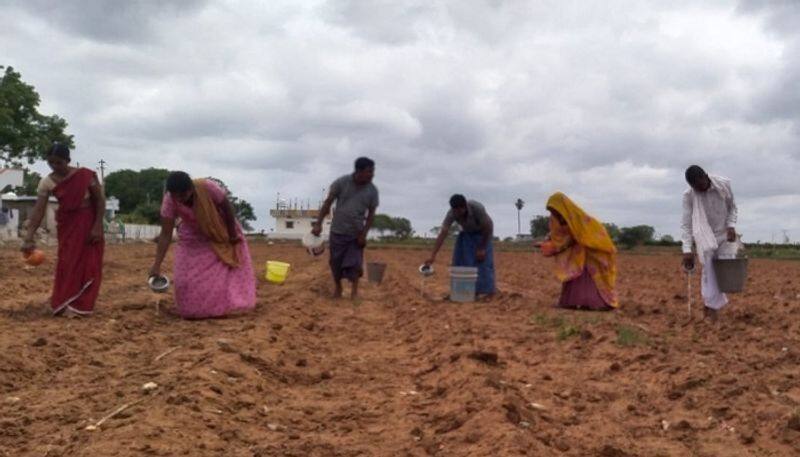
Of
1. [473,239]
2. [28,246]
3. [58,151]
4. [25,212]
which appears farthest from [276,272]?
[25,212]

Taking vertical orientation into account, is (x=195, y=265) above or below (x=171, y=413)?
above

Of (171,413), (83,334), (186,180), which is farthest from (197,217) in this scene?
(171,413)

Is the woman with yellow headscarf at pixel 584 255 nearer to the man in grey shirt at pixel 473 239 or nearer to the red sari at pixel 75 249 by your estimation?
the man in grey shirt at pixel 473 239

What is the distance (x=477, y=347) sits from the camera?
5531 mm

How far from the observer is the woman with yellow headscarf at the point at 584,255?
29.4 ft

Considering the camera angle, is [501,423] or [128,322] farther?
[128,322]

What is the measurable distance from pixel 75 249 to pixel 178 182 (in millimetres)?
986

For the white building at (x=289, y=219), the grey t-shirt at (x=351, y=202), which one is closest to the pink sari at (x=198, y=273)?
the grey t-shirt at (x=351, y=202)

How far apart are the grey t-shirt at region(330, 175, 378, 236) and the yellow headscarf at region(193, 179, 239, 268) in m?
1.81

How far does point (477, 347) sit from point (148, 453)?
2.76 m

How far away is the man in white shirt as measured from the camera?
24.8 feet

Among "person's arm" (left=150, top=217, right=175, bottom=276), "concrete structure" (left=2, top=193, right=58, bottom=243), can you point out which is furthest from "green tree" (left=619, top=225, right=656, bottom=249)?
"person's arm" (left=150, top=217, right=175, bottom=276)

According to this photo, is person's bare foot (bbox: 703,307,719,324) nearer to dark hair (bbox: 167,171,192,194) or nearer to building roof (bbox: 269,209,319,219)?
dark hair (bbox: 167,171,192,194)

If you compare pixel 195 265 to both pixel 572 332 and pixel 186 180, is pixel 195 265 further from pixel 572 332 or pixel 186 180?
pixel 572 332
